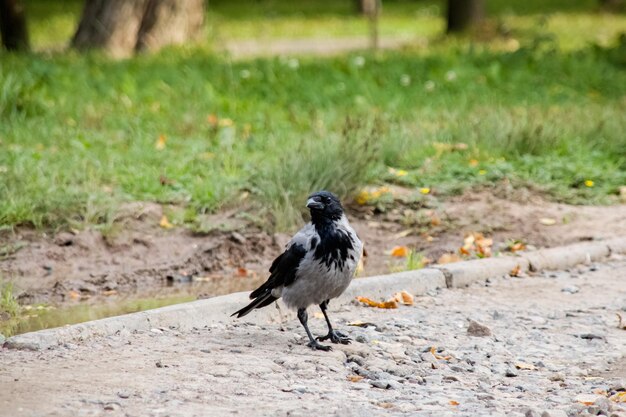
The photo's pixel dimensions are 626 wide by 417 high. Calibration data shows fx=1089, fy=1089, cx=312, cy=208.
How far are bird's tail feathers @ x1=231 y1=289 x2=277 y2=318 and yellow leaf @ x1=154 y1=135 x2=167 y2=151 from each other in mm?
4234

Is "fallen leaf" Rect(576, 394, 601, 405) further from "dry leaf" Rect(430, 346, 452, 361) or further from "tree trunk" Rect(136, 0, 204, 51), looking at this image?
"tree trunk" Rect(136, 0, 204, 51)

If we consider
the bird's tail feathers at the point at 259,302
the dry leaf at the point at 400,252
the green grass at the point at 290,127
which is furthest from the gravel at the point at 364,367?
the green grass at the point at 290,127

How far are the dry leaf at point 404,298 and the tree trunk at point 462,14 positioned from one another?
44.3 feet

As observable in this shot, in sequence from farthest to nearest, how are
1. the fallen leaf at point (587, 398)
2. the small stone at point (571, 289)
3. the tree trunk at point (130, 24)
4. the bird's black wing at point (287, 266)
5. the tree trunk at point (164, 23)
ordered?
1. the tree trunk at point (164, 23)
2. the tree trunk at point (130, 24)
3. the small stone at point (571, 289)
4. the bird's black wing at point (287, 266)
5. the fallen leaf at point (587, 398)

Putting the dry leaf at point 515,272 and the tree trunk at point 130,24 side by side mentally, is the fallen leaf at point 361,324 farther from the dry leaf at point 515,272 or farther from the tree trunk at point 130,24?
the tree trunk at point 130,24

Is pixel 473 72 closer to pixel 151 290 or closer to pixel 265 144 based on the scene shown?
pixel 265 144

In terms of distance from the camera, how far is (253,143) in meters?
10.1

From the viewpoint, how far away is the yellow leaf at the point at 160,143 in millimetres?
9867

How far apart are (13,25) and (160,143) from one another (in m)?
7.66

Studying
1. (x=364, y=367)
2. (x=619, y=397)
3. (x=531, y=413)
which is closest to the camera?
(x=531, y=413)

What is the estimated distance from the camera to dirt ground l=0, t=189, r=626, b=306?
7.22 meters

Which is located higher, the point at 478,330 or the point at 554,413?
the point at 554,413

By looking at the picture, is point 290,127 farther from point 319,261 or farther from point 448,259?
point 319,261

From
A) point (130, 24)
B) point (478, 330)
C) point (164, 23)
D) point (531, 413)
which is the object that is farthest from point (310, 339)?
point (164, 23)
